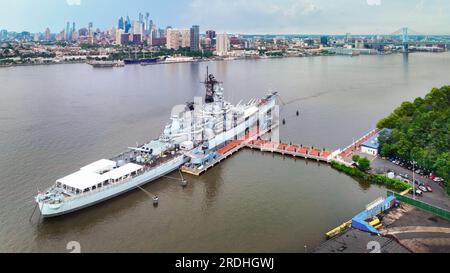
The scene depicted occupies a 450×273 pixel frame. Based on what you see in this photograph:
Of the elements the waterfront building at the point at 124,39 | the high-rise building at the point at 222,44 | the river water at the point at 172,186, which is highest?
the waterfront building at the point at 124,39

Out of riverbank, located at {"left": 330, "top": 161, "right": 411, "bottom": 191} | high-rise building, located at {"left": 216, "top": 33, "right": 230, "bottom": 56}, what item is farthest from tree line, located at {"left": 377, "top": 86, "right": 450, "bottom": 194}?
high-rise building, located at {"left": 216, "top": 33, "right": 230, "bottom": 56}

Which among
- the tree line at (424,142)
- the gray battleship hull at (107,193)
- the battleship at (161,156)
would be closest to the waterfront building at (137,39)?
the battleship at (161,156)

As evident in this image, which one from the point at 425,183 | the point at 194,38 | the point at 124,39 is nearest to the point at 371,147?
the point at 425,183

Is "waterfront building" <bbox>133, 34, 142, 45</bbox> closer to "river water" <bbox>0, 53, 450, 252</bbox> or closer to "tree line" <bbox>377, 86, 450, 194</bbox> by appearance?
"river water" <bbox>0, 53, 450, 252</bbox>

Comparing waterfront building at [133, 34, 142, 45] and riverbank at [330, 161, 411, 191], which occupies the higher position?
waterfront building at [133, 34, 142, 45]

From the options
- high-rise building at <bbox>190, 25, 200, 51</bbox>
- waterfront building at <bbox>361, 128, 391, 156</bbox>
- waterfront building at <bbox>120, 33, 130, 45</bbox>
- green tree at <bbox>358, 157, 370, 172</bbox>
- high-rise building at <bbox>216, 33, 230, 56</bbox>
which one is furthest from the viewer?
waterfront building at <bbox>120, 33, 130, 45</bbox>

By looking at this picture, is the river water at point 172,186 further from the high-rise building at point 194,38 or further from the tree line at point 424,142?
the high-rise building at point 194,38

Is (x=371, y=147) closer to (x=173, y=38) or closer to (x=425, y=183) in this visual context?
(x=425, y=183)
